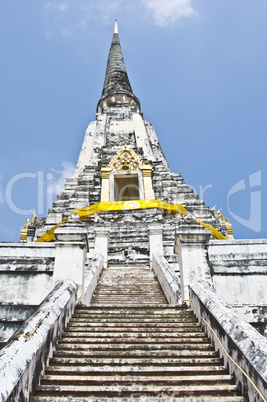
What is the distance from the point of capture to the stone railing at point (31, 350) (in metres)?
2.65

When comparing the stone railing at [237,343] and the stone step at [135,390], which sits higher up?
the stone railing at [237,343]

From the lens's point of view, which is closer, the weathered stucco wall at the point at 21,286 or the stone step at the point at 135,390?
the stone step at the point at 135,390

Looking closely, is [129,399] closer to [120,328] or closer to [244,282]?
[120,328]

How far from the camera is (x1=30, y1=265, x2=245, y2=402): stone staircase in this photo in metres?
3.09

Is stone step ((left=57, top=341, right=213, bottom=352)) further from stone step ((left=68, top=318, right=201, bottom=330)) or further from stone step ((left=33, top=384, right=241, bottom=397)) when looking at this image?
stone step ((left=33, top=384, right=241, bottom=397))

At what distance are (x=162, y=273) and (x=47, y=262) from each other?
8.65ft

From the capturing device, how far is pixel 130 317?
4836 mm

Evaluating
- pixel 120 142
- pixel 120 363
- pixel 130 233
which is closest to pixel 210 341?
pixel 120 363

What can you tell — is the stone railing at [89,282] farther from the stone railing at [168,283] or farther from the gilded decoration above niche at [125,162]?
the gilded decoration above niche at [125,162]

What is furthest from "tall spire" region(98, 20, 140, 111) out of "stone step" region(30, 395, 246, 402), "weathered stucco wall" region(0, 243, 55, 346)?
"stone step" region(30, 395, 246, 402)

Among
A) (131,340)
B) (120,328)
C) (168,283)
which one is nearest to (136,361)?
(131,340)

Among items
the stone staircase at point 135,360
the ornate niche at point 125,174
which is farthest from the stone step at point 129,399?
the ornate niche at point 125,174

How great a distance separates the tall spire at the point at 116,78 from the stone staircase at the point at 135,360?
93.8ft

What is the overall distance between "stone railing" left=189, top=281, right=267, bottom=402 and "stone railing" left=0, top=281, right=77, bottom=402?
6.21 feet
